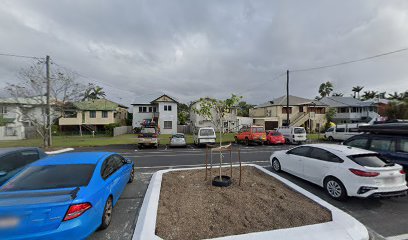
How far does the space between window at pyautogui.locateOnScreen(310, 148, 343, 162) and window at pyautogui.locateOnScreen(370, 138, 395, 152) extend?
101 inches

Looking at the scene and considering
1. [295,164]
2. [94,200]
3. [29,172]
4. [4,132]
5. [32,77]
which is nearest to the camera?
[94,200]

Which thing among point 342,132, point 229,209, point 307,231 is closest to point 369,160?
point 307,231

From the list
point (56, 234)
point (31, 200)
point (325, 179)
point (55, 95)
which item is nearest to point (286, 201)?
point (325, 179)

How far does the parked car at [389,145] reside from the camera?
6.31 metres

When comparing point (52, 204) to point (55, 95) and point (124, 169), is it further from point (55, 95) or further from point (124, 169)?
point (55, 95)

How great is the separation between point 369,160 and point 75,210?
7128 mm

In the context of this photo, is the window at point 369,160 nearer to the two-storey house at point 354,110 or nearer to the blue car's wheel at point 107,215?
the blue car's wheel at point 107,215

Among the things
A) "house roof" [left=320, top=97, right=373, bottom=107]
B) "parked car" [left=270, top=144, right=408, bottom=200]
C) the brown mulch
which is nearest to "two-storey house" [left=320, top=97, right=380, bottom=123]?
"house roof" [left=320, top=97, right=373, bottom=107]

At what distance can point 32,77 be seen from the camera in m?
17.4

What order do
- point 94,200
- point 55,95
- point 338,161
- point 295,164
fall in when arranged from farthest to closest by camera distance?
point 55,95 < point 295,164 < point 338,161 < point 94,200

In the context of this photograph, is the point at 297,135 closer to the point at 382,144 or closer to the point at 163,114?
the point at 382,144

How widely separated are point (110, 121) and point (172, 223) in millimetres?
38008

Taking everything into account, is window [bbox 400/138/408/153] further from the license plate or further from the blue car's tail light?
the license plate

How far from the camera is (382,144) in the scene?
699cm
